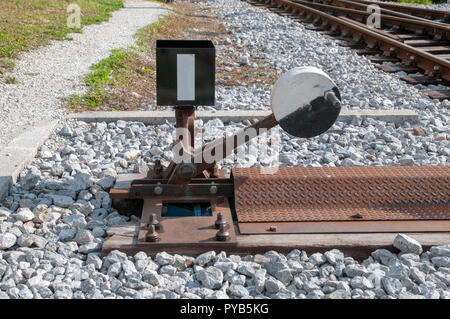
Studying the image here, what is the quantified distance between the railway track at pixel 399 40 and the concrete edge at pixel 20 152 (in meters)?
4.16

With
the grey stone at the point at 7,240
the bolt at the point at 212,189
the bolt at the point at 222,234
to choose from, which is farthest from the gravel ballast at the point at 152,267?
the bolt at the point at 212,189

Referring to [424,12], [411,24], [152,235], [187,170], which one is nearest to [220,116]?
[187,170]

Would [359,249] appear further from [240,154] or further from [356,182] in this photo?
[240,154]

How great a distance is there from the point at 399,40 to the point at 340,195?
22.8 feet

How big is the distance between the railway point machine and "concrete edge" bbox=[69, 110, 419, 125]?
1.52 m

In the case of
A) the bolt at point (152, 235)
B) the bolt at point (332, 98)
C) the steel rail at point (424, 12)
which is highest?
the bolt at point (332, 98)

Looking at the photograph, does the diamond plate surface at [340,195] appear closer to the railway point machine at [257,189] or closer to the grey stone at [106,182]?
the railway point machine at [257,189]

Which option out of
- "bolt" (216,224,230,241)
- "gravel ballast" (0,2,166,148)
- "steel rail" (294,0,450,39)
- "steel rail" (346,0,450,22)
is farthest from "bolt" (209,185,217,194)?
"steel rail" (346,0,450,22)

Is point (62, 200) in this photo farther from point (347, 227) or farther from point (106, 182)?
point (347, 227)

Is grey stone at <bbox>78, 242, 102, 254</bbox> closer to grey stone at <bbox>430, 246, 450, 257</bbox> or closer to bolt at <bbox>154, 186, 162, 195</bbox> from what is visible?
bolt at <bbox>154, 186, 162, 195</bbox>

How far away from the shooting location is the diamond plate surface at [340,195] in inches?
124

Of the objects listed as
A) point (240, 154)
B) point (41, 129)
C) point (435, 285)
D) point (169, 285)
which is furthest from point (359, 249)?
point (41, 129)

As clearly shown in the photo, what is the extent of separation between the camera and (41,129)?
456 cm

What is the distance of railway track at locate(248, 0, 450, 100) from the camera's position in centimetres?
700
